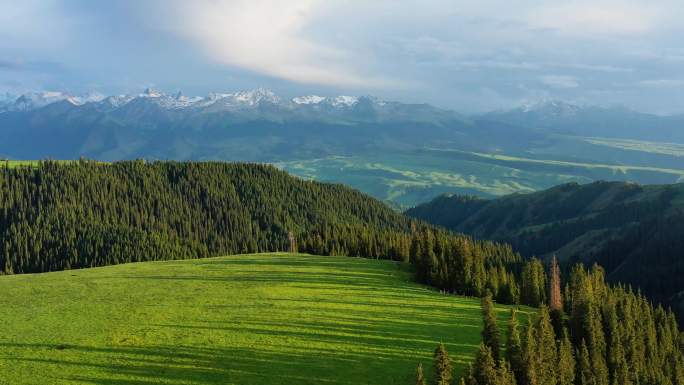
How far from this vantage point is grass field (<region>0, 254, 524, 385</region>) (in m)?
53.7

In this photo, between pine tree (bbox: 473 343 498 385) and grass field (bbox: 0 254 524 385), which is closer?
grass field (bbox: 0 254 524 385)

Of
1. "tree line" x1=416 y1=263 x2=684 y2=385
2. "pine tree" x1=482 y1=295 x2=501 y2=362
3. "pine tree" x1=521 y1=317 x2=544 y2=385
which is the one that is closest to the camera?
"tree line" x1=416 y1=263 x2=684 y2=385

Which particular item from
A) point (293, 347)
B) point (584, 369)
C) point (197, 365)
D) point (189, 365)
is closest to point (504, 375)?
point (293, 347)

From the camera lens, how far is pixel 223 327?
66.0m

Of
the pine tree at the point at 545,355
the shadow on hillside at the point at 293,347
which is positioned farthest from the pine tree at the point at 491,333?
the pine tree at the point at 545,355

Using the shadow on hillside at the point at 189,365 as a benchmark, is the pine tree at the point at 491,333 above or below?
above

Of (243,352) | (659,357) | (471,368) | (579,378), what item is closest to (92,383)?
(243,352)

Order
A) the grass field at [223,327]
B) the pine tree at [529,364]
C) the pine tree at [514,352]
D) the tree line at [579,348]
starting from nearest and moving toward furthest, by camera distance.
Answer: the grass field at [223,327]
the tree line at [579,348]
the pine tree at [529,364]
the pine tree at [514,352]

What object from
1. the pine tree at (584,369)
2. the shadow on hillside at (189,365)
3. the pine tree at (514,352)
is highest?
the pine tree at (514,352)

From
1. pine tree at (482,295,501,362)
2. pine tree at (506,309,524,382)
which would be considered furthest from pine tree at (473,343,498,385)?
pine tree at (506,309,524,382)

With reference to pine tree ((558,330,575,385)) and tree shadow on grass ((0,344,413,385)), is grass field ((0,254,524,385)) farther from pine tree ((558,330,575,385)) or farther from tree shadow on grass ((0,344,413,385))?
pine tree ((558,330,575,385))

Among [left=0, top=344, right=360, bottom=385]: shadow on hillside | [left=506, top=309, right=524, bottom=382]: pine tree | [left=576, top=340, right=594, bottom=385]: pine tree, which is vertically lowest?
[left=576, top=340, right=594, bottom=385]: pine tree

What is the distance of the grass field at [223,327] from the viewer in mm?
53688

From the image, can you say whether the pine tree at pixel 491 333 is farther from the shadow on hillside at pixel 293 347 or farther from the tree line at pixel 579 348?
the shadow on hillside at pixel 293 347
